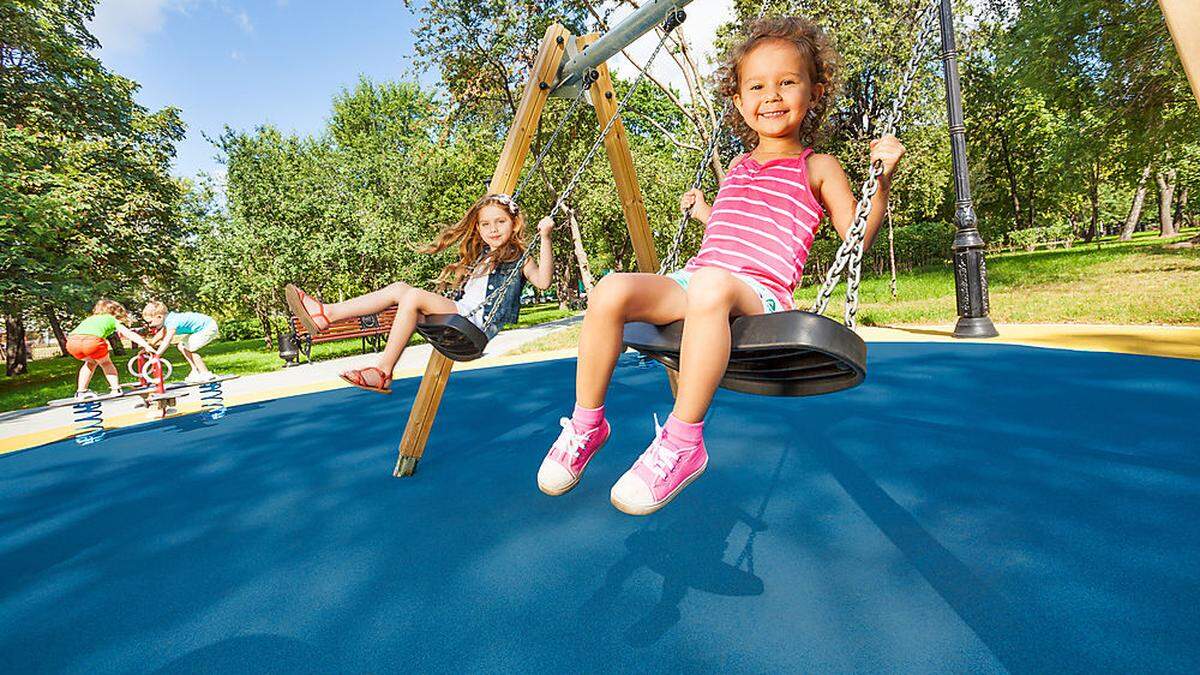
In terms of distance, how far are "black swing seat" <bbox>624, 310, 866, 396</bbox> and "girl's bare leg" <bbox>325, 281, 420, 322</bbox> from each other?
1.43 m

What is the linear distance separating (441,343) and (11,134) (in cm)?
1216

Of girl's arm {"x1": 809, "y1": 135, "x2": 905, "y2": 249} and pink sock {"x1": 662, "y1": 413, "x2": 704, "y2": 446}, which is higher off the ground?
girl's arm {"x1": 809, "y1": 135, "x2": 905, "y2": 249}

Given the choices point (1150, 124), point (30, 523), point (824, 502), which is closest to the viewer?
point (824, 502)

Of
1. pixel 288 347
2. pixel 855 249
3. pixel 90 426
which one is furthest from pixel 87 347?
pixel 855 249

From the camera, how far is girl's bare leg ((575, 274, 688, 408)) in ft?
4.90

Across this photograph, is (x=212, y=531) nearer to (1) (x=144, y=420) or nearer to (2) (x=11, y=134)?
(1) (x=144, y=420)

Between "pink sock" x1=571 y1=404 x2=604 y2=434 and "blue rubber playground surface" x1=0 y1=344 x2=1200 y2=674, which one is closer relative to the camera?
"blue rubber playground surface" x1=0 y1=344 x2=1200 y2=674

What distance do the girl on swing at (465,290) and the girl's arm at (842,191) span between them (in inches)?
44.8

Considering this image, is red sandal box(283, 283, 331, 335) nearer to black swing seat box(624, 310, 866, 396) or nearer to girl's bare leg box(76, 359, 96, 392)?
black swing seat box(624, 310, 866, 396)

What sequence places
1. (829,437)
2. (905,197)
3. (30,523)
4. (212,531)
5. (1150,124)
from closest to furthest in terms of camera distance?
(212,531) < (30,523) < (829,437) < (1150,124) < (905,197)

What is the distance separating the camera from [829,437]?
3318 mm

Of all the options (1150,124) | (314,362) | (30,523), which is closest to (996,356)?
(30,523)

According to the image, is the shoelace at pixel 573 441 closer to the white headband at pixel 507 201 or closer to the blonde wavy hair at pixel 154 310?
the white headband at pixel 507 201

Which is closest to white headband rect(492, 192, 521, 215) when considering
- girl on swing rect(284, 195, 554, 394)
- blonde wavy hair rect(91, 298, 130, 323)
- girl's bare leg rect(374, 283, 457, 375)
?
girl on swing rect(284, 195, 554, 394)
